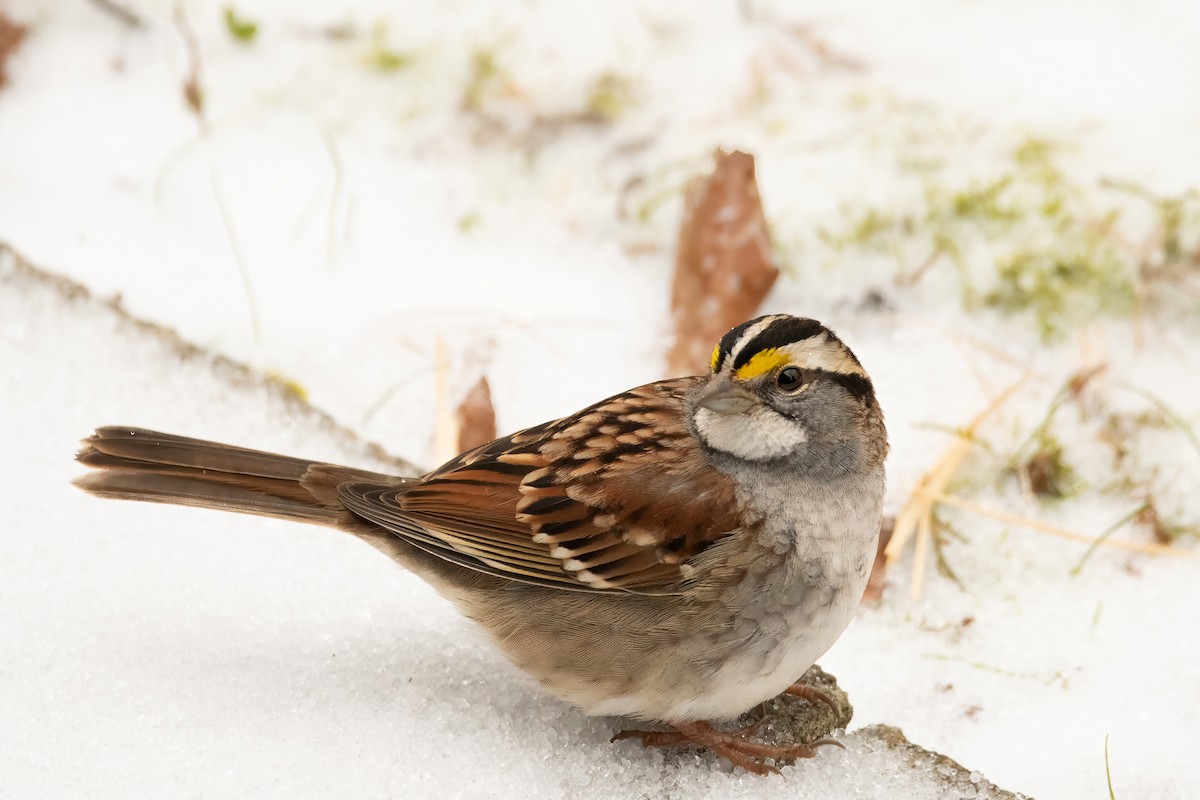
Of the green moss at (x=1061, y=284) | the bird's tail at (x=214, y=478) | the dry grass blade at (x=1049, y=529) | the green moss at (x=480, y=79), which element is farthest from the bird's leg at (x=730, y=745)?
the green moss at (x=480, y=79)

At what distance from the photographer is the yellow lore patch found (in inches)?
124

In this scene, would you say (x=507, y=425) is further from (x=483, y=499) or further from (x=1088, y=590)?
(x=1088, y=590)

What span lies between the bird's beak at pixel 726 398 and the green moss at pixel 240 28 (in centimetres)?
361

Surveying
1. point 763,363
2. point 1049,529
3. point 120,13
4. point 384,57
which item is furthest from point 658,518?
point 120,13

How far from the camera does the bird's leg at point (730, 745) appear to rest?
316cm

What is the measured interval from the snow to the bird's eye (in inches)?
34.3

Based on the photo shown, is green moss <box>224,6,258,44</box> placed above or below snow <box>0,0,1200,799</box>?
above

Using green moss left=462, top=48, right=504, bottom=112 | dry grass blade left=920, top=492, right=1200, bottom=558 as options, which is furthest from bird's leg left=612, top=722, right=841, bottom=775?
green moss left=462, top=48, right=504, bottom=112

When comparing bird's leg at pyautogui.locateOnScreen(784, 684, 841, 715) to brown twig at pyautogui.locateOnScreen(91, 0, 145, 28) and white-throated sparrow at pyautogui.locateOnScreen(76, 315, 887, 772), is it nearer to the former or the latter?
white-throated sparrow at pyautogui.locateOnScreen(76, 315, 887, 772)

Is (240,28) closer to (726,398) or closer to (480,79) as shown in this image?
(480,79)

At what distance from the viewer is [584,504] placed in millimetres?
3217

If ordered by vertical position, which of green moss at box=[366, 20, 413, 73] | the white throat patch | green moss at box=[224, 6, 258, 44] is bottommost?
the white throat patch

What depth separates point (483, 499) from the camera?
331cm

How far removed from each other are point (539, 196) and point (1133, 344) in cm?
231
